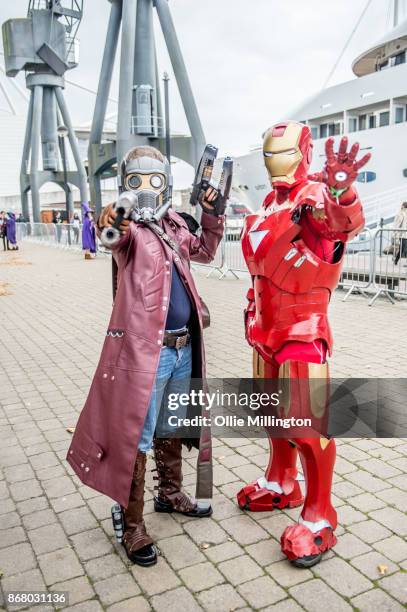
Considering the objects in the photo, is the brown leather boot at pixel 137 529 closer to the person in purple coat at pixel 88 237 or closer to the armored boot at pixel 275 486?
the armored boot at pixel 275 486

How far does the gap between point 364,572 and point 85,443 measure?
5.08 feet

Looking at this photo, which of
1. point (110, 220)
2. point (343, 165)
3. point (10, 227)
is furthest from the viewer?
point (10, 227)

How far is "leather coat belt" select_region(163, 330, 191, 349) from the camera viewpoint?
2.74 meters

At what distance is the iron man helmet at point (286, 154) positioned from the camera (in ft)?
8.71

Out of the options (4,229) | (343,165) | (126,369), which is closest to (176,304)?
(126,369)

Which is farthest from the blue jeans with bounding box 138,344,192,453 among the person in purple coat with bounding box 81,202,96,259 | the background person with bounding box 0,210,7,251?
the background person with bounding box 0,210,7,251

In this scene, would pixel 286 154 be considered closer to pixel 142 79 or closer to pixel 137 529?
pixel 137 529

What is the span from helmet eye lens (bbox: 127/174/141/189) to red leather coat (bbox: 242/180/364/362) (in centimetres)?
64

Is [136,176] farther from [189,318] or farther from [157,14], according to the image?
[157,14]

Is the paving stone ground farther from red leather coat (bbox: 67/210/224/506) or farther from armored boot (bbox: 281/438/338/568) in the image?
red leather coat (bbox: 67/210/224/506)

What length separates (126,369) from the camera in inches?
99.0

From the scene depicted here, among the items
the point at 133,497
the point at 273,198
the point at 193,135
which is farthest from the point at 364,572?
the point at 193,135

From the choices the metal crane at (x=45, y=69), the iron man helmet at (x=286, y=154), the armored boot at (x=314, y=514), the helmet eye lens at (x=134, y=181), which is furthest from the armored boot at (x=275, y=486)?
the metal crane at (x=45, y=69)

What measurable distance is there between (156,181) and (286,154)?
67cm
